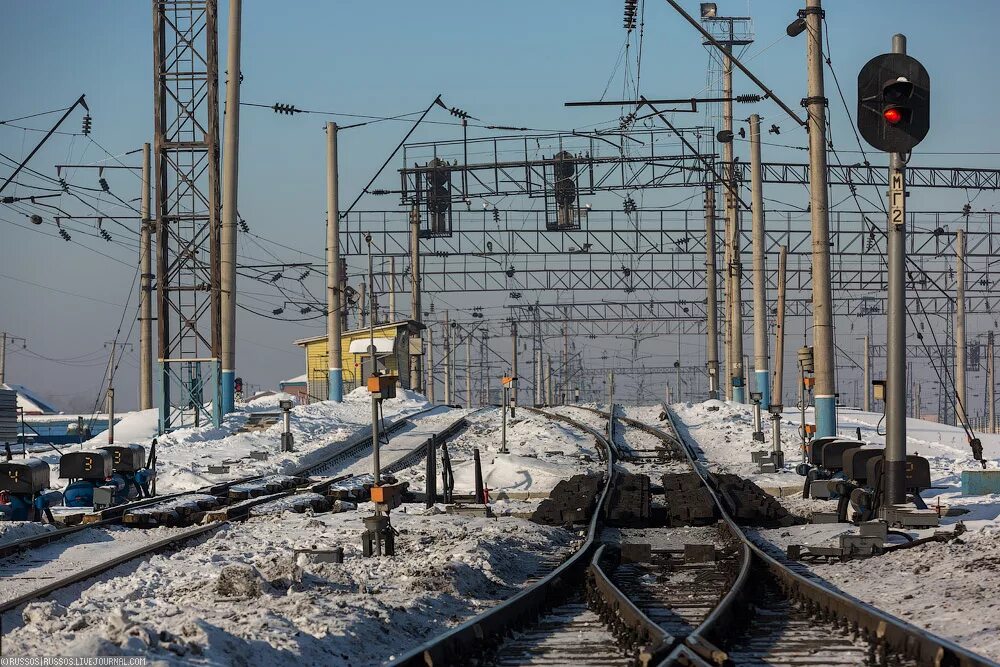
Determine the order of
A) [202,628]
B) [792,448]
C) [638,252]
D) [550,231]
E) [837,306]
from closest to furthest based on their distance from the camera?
[202,628], [792,448], [550,231], [638,252], [837,306]

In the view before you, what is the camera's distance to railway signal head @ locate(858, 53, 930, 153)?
48.8ft

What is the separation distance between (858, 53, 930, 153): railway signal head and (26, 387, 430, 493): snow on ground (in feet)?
50.3

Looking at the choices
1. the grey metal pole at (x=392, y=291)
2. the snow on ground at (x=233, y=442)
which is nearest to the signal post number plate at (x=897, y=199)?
the snow on ground at (x=233, y=442)

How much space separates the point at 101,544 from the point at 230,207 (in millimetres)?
23937

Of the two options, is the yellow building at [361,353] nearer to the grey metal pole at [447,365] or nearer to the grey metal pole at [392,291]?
the grey metal pole at [392,291]

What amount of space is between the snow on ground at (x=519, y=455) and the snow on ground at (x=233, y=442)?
362 centimetres

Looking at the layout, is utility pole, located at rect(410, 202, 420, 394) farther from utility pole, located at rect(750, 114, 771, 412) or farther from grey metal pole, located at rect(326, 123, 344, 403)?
utility pole, located at rect(750, 114, 771, 412)

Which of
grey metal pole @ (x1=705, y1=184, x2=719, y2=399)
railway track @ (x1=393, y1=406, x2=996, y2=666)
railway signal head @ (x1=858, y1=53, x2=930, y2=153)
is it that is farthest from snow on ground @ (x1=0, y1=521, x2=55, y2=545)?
grey metal pole @ (x1=705, y1=184, x2=719, y2=399)

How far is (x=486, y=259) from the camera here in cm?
6825

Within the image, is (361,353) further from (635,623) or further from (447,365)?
(635,623)

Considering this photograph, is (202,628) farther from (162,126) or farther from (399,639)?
(162,126)

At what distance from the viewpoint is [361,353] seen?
200ft

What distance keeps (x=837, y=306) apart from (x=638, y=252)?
2111cm

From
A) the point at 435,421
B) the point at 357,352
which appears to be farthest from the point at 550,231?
the point at 435,421
